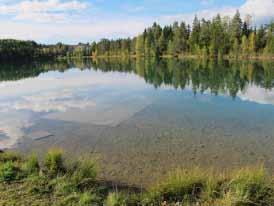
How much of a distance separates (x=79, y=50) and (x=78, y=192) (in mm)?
132513

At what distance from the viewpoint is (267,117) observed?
508 inches

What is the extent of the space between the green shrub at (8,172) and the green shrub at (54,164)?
708mm

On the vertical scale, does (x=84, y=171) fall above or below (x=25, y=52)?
below

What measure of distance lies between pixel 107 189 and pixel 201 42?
215 feet

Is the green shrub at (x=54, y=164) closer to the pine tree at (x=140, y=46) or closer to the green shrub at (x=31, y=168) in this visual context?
the green shrub at (x=31, y=168)

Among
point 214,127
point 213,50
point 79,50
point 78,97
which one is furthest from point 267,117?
point 79,50

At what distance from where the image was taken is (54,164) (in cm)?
643

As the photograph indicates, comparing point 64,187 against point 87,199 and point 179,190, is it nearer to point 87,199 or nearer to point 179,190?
point 87,199

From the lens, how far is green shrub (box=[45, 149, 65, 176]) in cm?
624

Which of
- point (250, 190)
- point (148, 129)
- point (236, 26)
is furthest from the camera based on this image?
point (236, 26)

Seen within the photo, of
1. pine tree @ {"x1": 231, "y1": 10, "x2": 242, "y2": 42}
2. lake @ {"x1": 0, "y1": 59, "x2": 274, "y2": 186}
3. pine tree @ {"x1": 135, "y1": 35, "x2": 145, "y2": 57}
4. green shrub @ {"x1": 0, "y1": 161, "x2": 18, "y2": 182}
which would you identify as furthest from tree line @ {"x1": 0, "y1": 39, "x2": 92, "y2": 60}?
green shrub @ {"x1": 0, "y1": 161, "x2": 18, "y2": 182}

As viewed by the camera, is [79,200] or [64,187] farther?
[64,187]

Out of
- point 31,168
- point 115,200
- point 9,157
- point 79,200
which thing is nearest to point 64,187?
point 79,200

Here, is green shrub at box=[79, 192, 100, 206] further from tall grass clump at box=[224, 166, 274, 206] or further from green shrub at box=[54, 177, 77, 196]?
tall grass clump at box=[224, 166, 274, 206]
